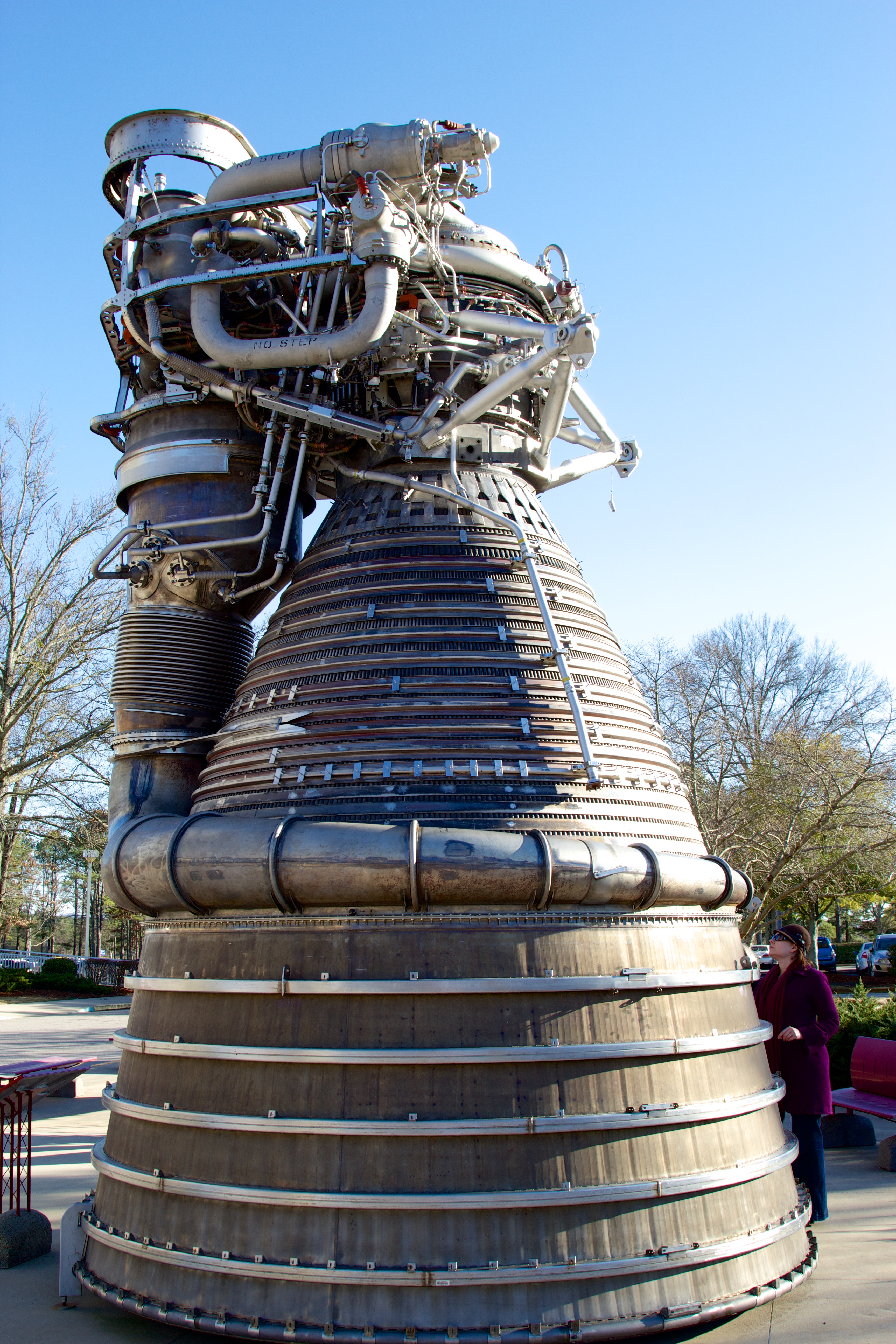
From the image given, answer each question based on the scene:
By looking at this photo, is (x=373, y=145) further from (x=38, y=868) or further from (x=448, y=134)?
(x=38, y=868)

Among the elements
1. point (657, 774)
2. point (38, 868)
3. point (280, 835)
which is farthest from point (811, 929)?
point (38, 868)

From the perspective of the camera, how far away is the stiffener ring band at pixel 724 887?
6.62m

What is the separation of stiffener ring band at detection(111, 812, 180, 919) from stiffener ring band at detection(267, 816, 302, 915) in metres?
1.25

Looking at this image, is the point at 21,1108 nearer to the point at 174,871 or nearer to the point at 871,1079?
the point at 174,871

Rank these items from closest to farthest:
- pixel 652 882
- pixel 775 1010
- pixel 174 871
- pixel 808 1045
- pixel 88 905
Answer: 1. pixel 652 882
2. pixel 174 871
3. pixel 808 1045
4. pixel 775 1010
5. pixel 88 905

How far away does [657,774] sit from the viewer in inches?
280

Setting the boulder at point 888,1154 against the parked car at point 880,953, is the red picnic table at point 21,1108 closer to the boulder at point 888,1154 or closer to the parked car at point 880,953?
the boulder at point 888,1154

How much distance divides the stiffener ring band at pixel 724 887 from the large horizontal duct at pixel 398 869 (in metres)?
0.41

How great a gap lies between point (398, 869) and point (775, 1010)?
3.68 meters

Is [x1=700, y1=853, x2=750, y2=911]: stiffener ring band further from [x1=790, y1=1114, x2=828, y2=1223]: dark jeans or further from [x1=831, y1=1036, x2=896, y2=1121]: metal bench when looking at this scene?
[x1=831, y1=1036, x2=896, y2=1121]: metal bench

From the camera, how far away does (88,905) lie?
51.5 m

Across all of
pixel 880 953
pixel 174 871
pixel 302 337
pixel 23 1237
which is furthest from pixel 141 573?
pixel 880 953

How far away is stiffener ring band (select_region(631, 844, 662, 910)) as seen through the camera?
5.93m

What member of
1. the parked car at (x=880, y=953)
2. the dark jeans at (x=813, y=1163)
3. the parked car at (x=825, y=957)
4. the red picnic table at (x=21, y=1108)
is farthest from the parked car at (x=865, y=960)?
the dark jeans at (x=813, y=1163)
